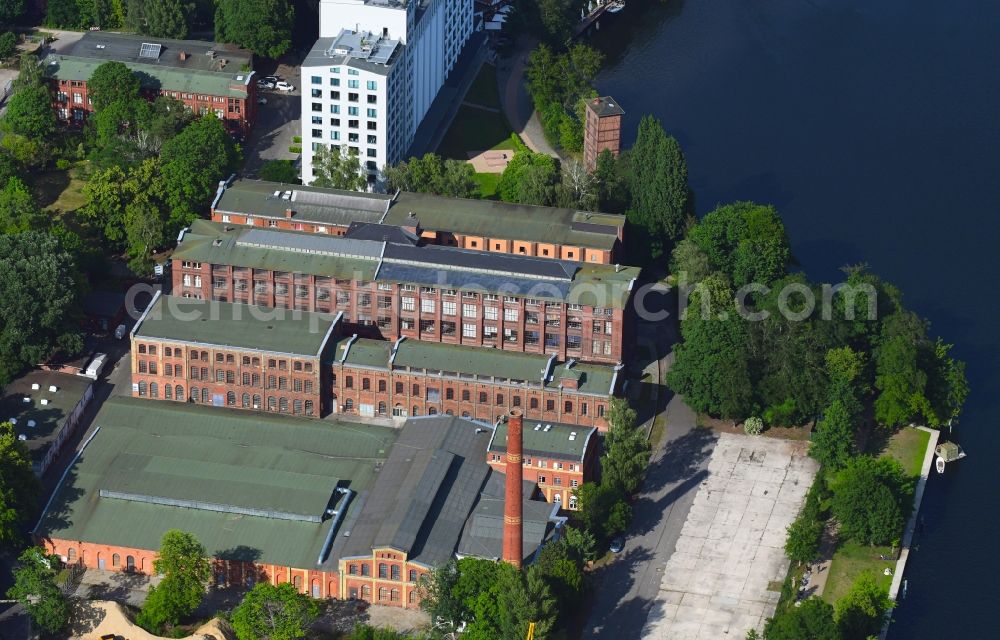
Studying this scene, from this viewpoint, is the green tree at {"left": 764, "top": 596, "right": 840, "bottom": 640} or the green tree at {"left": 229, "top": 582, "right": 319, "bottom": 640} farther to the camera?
the green tree at {"left": 229, "top": 582, "right": 319, "bottom": 640}

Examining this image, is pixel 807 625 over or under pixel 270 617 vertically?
over

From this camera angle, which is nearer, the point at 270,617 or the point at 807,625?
the point at 807,625

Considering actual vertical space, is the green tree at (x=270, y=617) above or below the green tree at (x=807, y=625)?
below

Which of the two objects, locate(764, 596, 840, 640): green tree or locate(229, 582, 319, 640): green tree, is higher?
locate(764, 596, 840, 640): green tree

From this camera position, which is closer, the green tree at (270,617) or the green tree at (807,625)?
the green tree at (807,625)
